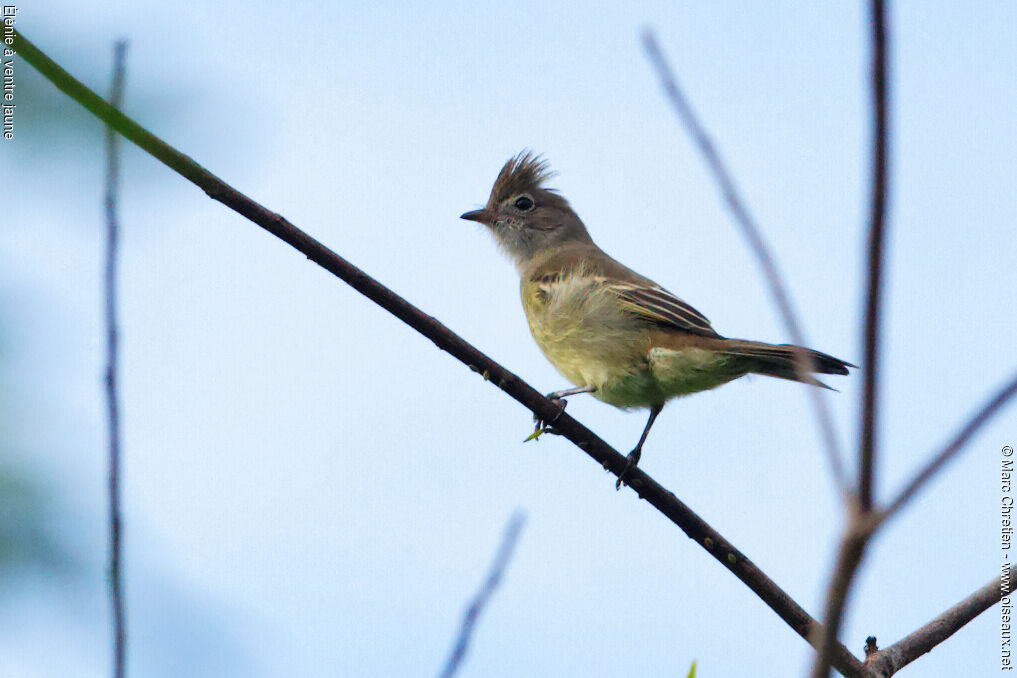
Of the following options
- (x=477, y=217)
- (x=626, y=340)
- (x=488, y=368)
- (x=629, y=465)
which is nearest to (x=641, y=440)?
(x=626, y=340)

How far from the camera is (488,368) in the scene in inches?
139

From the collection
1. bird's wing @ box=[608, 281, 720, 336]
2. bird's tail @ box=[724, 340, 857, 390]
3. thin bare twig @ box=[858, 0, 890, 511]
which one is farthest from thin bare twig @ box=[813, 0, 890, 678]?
bird's wing @ box=[608, 281, 720, 336]

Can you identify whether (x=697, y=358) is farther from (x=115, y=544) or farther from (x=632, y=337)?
(x=115, y=544)

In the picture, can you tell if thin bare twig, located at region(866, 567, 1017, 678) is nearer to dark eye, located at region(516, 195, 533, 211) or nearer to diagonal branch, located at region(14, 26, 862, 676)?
diagonal branch, located at region(14, 26, 862, 676)

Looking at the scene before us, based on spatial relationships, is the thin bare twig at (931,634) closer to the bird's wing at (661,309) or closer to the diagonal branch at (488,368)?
the diagonal branch at (488,368)

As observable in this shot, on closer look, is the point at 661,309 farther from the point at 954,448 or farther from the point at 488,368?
the point at 954,448

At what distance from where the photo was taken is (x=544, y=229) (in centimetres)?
832

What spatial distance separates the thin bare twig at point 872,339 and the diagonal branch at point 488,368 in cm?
151

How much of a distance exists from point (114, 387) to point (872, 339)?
150 cm

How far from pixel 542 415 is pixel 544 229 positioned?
15.5 ft

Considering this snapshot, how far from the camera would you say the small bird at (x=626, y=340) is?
5324mm

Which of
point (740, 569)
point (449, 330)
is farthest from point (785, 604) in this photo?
point (449, 330)

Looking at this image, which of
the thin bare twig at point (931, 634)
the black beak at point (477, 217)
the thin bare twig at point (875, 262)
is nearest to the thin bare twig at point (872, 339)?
the thin bare twig at point (875, 262)

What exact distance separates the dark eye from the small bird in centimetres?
117
